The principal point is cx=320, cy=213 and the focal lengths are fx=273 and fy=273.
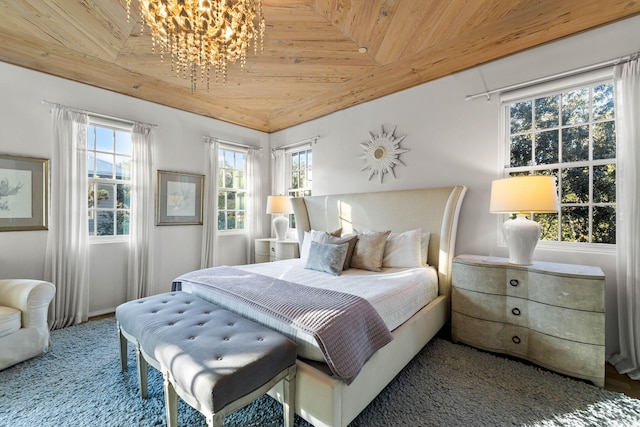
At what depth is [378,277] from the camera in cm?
241

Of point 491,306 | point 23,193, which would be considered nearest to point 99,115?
point 23,193

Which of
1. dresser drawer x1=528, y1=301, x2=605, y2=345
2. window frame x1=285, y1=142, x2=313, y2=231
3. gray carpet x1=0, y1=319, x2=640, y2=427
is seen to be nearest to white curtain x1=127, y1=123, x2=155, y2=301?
gray carpet x1=0, y1=319, x2=640, y2=427

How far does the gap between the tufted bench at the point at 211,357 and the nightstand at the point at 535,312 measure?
5.78ft

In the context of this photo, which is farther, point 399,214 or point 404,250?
point 399,214

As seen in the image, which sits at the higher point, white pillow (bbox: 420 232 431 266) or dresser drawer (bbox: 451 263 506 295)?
white pillow (bbox: 420 232 431 266)

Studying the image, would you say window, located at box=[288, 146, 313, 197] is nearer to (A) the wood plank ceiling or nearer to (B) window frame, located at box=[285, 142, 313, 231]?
(B) window frame, located at box=[285, 142, 313, 231]

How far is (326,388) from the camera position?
1.34 metres

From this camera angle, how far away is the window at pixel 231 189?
175 inches

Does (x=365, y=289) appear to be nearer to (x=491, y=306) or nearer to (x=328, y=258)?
(x=328, y=258)

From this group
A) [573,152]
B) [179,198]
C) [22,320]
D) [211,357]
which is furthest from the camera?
[179,198]

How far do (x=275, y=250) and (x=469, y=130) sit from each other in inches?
115

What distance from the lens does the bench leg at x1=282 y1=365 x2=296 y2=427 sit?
141 cm

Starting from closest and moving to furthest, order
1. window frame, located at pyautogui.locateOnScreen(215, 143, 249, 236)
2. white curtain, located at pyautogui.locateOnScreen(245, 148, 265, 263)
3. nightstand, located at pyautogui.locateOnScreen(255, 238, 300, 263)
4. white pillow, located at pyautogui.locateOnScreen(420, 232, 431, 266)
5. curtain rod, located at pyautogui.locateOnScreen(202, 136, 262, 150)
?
white pillow, located at pyautogui.locateOnScreen(420, 232, 431, 266) → nightstand, located at pyautogui.locateOnScreen(255, 238, 300, 263) → curtain rod, located at pyautogui.locateOnScreen(202, 136, 262, 150) → window frame, located at pyautogui.locateOnScreen(215, 143, 249, 236) → white curtain, located at pyautogui.locateOnScreen(245, 148, 265, 263)

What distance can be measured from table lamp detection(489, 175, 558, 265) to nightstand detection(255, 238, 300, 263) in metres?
2.55
